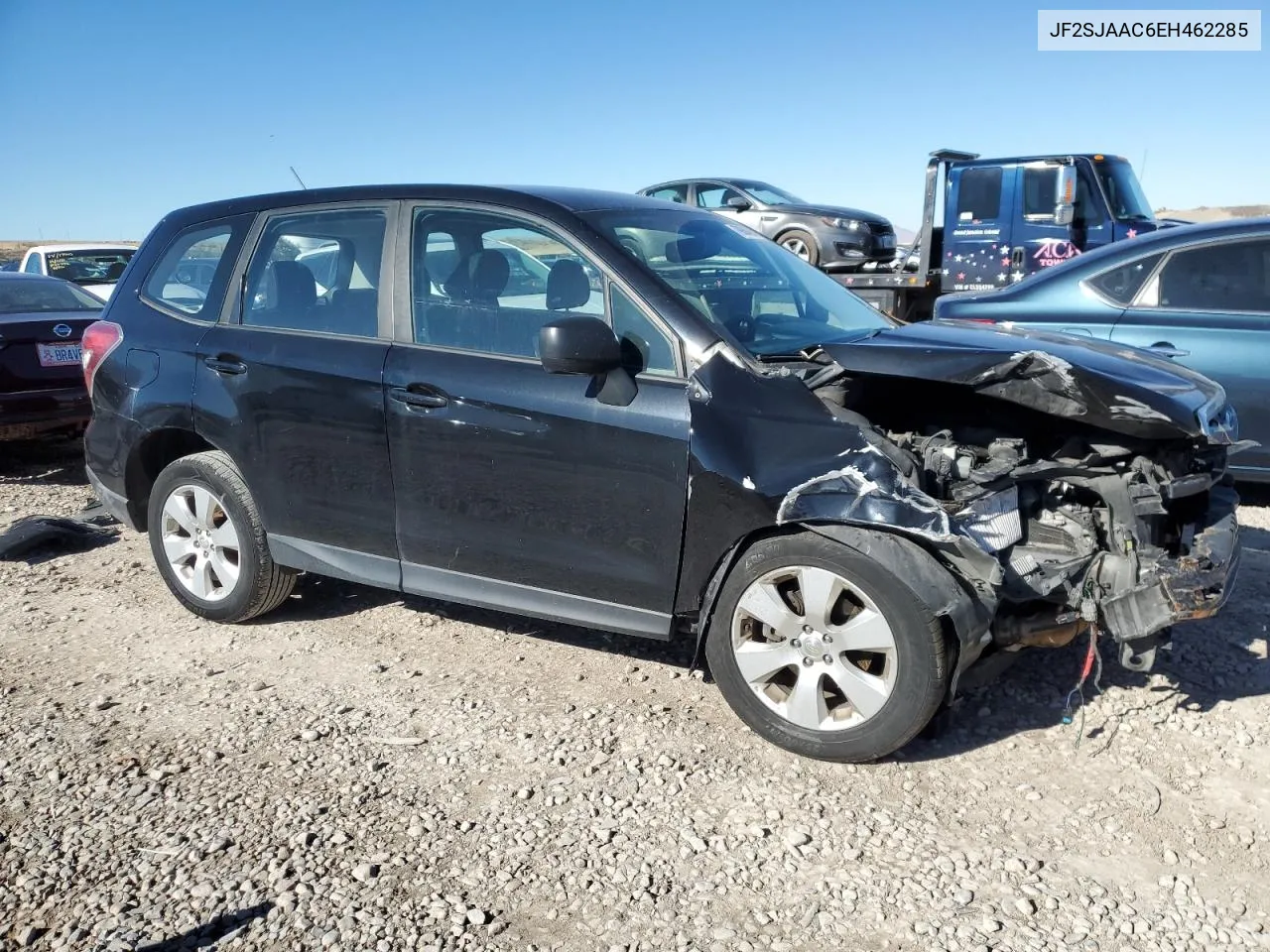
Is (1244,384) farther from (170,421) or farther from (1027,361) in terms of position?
(170,421)

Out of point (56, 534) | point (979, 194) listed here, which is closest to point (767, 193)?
point (979, 194)

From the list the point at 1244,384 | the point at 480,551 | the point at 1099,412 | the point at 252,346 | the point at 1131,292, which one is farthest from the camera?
the point at 1131,292

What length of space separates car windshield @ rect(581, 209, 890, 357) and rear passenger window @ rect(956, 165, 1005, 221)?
26.9 ft

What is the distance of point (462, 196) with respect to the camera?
4.10 m

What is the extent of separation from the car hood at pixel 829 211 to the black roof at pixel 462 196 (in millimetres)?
11263

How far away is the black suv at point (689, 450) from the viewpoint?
3309mm

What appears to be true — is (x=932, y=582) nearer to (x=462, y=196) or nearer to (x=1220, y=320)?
(x=462, y=196)

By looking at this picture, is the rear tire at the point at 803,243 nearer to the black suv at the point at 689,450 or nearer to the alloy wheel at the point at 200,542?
the black suv at the point at 689,450

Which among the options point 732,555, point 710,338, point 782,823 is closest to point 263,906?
point 782,823

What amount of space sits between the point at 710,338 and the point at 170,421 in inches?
103

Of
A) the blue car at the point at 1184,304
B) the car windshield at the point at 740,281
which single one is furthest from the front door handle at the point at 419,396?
the blue car at the point at 1184,304

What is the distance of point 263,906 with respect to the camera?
9.10 ft

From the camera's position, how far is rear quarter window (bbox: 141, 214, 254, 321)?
15.3ft

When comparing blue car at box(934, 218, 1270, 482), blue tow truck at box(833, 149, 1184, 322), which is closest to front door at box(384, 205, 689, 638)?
blue car at box(934, 218, 1270, 482)
